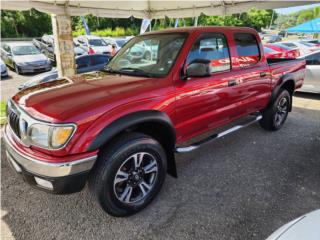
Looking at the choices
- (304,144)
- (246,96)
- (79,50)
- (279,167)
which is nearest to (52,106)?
(246,96)

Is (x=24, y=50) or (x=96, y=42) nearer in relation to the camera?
(x=24, y=50)

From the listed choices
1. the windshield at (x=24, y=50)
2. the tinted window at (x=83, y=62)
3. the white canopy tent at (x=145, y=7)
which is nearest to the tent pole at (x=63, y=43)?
the white canopy tent at (x=145, y=7)

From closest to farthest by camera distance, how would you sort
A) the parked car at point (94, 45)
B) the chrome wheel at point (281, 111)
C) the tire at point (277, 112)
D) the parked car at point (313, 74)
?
the tire at point (277, 112), the chrome wheel at point (281, 111), the parked car at point (313, 74), the parked car at point (94, 45)

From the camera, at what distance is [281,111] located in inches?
194

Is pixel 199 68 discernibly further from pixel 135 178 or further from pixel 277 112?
pixel 277 112

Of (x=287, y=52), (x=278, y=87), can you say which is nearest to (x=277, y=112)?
(x=278, y=87)

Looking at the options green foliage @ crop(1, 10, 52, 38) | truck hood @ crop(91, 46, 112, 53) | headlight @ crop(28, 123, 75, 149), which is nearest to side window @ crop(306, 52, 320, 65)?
headlight @ crop(28, 123, 75, 149)

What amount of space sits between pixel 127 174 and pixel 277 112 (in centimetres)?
344

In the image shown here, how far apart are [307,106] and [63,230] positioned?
664 centimetres

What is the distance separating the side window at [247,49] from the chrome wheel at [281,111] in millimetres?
1174

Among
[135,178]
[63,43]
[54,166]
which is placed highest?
[63,43]

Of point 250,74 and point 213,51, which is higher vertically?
point 213,51

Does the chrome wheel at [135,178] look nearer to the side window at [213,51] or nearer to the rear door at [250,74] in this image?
the side window at [213,51]

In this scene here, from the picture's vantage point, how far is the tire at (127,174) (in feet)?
7.68
